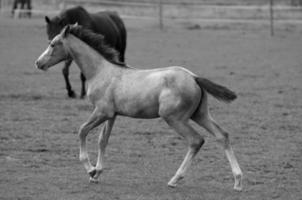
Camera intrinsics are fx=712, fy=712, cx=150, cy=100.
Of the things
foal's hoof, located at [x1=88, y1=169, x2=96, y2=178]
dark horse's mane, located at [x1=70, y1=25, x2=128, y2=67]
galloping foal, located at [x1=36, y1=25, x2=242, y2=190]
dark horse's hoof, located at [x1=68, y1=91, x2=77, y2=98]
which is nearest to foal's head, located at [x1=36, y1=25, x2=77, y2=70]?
galloping foal, located at [x1=36, y1=25, x2=242, y2=190]

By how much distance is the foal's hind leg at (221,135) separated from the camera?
7043 millimetres

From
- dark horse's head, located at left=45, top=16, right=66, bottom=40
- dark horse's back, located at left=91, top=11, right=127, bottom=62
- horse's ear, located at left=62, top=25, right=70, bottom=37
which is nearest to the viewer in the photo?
horse's ear, located at left=62, top=25, right=70, bottom=37

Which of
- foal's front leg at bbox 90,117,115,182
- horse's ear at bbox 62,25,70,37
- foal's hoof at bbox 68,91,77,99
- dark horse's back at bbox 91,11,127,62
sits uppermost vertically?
horse's ear at bbox 62,25,70,37

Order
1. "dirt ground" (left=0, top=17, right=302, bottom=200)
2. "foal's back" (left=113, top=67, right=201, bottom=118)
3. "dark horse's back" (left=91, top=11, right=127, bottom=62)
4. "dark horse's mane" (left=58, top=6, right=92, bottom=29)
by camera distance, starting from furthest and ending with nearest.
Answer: "dark horse's back" (left=91, top=11, right=127, bottom=62) < "dark horse's mane" (left=58, top=6, right=92, bottom=29) < "dirt ground" (left=0, top=17, right=302, bottom=200) < "foal's back" (left=113, top=67, right=201, bottom=118)

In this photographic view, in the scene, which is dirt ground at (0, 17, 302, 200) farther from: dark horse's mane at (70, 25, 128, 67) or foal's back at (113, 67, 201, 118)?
dark horse's mane at (70, 25, 128, 67)

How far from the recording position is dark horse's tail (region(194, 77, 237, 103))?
7.05 metres

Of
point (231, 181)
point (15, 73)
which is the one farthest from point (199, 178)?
point (15, 73)

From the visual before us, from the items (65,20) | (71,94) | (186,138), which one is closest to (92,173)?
(186,138)

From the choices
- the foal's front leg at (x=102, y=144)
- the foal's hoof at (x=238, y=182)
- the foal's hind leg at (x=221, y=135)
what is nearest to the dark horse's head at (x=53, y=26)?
the foal's front leg at (x=102, y=144)

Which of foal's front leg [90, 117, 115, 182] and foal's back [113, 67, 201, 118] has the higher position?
foal's back [113, 67, 201, 118]

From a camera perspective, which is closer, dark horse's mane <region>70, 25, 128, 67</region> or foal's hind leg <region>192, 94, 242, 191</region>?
foal's hind leg <region>192, 94, 242, 191</region>

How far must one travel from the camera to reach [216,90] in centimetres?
705

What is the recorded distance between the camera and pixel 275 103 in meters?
13.1

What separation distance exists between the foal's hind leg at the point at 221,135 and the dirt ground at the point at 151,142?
0.17 meters
